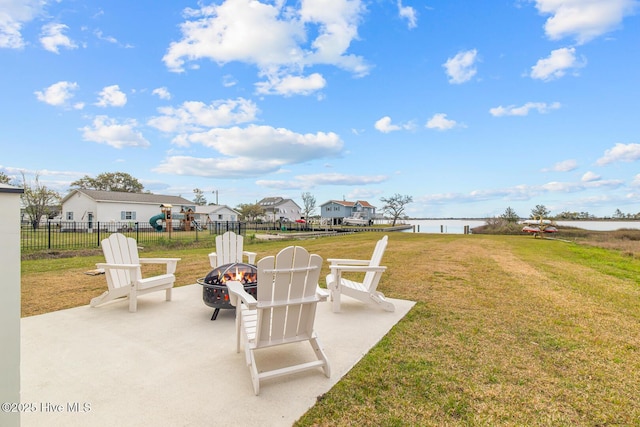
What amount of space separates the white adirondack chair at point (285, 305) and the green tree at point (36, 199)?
29.1 m

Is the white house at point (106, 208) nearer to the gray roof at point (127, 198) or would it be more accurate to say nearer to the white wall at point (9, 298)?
the gray roof at point (127, 198)

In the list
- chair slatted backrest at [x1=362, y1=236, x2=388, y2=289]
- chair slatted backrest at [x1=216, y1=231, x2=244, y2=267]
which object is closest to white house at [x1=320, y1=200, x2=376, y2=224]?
chair slatted backrest at [x1=216, y1=231, x2=244, y2=267]

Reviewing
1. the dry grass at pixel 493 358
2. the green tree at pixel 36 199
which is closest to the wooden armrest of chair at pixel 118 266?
the dry grass at pixel 493 358

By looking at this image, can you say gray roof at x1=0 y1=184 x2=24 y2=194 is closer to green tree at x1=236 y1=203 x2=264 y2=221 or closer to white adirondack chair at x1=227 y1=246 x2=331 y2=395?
white adirondack chair at x1=227 y1=246 x2=331 y2=395

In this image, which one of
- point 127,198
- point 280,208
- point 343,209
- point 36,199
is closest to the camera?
point 36,199

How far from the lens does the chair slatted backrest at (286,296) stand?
2619mm

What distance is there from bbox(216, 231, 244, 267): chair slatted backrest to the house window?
1115 inches

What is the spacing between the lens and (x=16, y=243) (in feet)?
4.48

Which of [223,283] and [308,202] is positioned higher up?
[308,202]

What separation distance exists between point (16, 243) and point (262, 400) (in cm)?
188

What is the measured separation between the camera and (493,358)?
3129 mm

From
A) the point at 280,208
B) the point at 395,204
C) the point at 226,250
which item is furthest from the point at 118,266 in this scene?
the point at 395,204

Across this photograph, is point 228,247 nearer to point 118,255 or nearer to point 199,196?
point 118,255

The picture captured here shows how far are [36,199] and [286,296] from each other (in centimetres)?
3370
